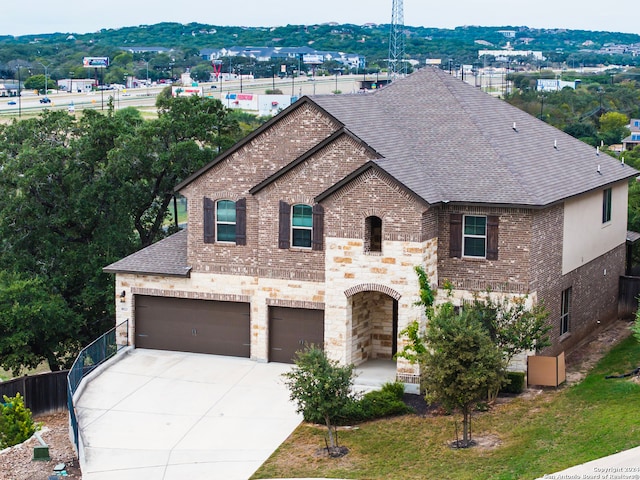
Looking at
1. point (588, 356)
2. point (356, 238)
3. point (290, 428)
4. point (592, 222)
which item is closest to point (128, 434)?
point (290, 428)

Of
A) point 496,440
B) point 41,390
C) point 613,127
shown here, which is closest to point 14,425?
point 41,390

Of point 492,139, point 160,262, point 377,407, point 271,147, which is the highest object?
point 492,139

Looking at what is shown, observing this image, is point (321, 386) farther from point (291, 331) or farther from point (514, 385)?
point (291, 331)

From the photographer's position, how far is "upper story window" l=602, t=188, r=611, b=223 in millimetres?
36656

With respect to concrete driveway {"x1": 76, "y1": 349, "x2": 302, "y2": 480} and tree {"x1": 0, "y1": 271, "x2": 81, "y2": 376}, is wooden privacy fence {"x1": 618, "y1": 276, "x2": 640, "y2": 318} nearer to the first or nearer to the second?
concrete driveway {"x1": 76, "y1": 349, "x2": 302, "y2": 480}

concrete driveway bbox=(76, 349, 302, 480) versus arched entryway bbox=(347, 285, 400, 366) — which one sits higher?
arched entryway bbox=(347, 285, 400, 366)

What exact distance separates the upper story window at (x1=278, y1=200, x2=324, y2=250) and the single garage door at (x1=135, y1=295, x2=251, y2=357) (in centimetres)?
285

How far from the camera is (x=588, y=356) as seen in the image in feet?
109

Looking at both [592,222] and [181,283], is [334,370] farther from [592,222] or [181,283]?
[592,222]

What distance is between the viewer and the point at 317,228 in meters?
31.7

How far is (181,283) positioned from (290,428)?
8.44 meters

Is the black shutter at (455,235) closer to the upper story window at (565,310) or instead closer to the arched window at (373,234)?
the arched window at (373,234)

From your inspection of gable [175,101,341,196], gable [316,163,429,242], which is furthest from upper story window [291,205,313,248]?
gable [316,163,429,242]

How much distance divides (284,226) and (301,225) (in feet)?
1.71
